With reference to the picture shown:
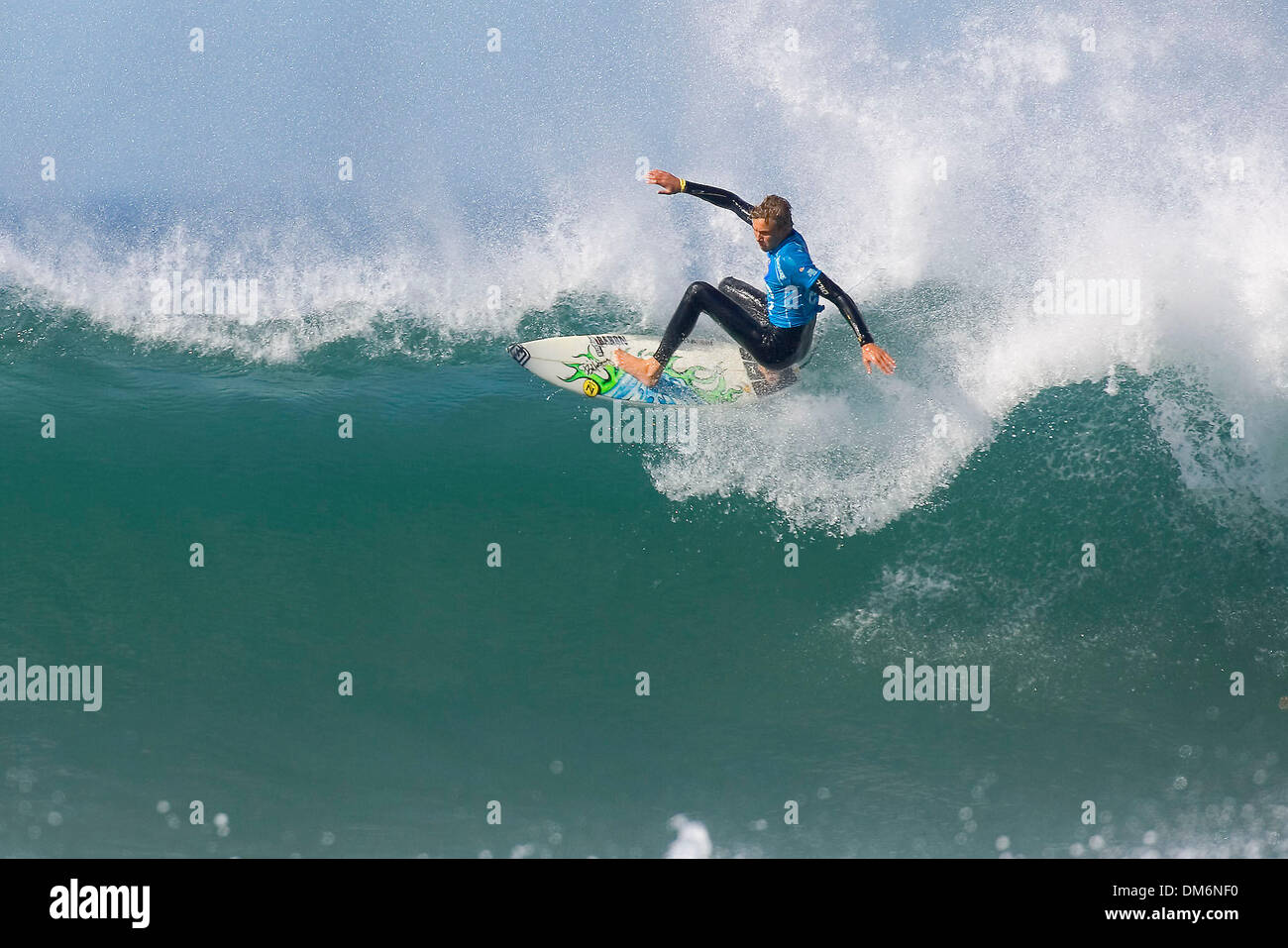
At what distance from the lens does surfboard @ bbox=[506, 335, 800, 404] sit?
10.3 metres

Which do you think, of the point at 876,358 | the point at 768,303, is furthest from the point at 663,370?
the point at 876,358

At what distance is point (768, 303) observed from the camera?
953 cm

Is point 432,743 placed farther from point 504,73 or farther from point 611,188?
point 504,73

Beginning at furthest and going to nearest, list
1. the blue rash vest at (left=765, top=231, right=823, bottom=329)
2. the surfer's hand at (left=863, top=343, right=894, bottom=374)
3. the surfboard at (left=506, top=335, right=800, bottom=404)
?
1. the surfboard at (left=506, top=335, right=800, bottom=404)
2. the blue rash vest at (left=765, top=231, right=823, bottom=329)
3. the surfer's hand at (left=863, top=343, right=894, bottom=374)

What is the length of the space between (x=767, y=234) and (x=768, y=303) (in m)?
0.83

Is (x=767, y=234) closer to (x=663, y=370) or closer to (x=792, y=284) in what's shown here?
(x=792, y=284)

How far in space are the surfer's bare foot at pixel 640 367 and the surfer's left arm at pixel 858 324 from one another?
1595 mm

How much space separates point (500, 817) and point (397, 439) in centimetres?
405

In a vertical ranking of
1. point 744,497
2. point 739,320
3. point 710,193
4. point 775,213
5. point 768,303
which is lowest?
point 744,497

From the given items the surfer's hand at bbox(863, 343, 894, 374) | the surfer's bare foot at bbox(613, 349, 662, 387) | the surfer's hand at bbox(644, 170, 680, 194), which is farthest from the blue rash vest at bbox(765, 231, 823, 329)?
the surfer's bare foot at bbox(613, 349, 662, 387)

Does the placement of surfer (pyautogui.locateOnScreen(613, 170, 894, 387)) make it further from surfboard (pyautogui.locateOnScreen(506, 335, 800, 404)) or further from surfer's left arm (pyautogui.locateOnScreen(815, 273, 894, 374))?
surfboard (pyautogui.locateOnScreen(506, 335, 800, 404))

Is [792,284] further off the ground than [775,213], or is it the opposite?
[775,213]

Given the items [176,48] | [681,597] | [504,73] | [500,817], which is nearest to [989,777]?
[681,597]

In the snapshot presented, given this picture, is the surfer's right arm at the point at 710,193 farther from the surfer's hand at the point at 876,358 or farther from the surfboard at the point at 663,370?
the surfboard at the point at 663,370
